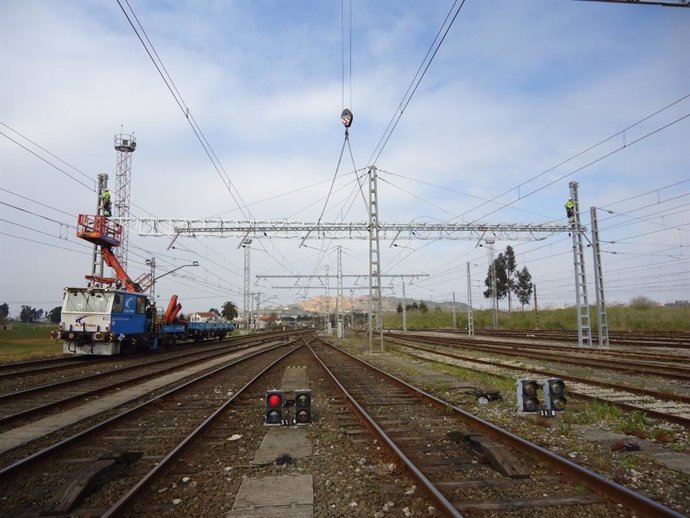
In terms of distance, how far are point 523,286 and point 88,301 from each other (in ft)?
260

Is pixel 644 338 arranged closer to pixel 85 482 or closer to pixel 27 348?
pixel 85 482

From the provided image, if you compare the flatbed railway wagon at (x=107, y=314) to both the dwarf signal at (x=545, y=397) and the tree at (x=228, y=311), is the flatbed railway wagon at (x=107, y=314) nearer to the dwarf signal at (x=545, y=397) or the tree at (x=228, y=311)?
the dwarf signal at (x=545, y=397)

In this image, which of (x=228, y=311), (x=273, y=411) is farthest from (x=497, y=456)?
(x=228, y=311)

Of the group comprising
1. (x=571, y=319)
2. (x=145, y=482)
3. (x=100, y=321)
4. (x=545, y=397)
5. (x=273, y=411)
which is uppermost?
(x=100, y=321)

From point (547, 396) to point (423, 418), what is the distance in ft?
7.41

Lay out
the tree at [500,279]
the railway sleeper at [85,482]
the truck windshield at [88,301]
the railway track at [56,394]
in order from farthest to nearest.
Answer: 1. the tree at [500,279]
2. the truck windshield at [88,301]
3. the railway track at [56,394]
4. the railway sleeper at [85,482]

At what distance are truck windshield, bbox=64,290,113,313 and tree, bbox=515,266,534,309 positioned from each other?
7810 centimetres

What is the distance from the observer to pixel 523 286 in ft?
283

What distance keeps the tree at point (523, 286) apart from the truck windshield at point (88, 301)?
78.1m

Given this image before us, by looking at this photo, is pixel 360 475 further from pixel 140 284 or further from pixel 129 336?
pixel 140 284

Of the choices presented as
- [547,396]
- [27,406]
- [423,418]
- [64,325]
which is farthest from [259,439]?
[64,325]

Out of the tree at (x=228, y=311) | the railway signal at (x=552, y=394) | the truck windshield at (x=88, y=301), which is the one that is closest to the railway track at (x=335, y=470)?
the railway signal at (x=552, y=394)

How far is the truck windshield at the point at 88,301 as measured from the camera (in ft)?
68.2

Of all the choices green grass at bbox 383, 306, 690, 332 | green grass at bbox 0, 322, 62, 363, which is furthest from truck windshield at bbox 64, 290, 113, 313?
green grass at bbox 383, 306, 690, 332
